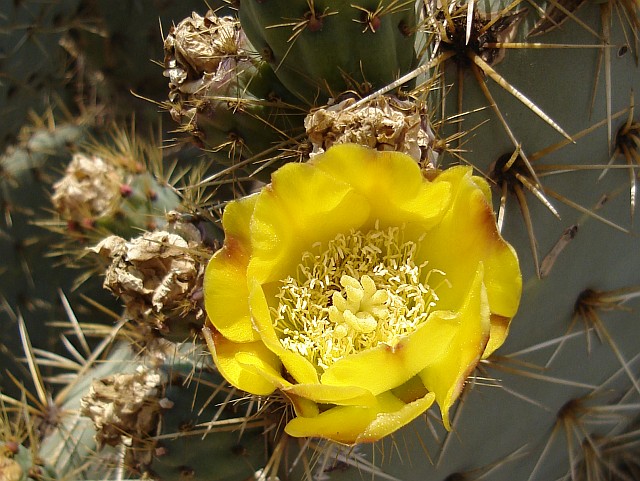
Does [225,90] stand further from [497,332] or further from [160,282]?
[497,332]

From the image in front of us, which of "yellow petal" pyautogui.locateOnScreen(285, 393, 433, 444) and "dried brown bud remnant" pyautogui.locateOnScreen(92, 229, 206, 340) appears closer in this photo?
"yellow petal" pyautogui.locateOnScreen(285, 393, 433, 444)

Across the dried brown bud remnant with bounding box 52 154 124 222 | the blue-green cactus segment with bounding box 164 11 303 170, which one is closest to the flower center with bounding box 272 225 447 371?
the blue-green cactus segment with bounding box 164 11 303 170

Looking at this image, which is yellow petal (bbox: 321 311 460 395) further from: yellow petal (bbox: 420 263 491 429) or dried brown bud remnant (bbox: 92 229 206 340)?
dried brown bud remnant (bbox: 92 229 206 340)

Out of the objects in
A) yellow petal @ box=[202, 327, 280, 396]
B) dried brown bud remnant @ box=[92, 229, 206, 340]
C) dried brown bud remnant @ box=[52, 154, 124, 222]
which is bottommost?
dried brown bud remnant @ box=[52, 154, 124, 222]

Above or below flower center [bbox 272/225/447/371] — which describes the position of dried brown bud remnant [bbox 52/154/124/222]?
below

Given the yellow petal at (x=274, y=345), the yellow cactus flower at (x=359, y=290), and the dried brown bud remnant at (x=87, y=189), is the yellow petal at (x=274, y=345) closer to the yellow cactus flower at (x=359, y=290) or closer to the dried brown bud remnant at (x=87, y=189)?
the yellow cactus flower at (x=359, y=290)

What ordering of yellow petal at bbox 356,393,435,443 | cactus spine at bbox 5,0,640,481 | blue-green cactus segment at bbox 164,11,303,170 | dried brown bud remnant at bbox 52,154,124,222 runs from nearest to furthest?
yellow petal at bbox 356,393,435,443, cactus spine at bbox 5,0,640,481, blue-green cactus segment at bbox 164,11,303,170, dried brown bud remnant at bbox 52,154,124,222

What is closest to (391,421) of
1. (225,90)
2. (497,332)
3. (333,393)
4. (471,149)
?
(333,393)

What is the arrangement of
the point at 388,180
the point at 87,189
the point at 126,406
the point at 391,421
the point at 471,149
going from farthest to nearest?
the point at 87,189 < the point at 126,406 < the point at 471,149 < the point at 388,180 < the point at 391,421

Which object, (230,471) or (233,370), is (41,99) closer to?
(230,471)
